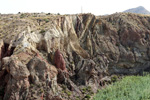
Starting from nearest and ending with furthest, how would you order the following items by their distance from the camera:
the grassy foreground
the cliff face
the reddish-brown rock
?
the cliff face
the grassy foreground
the reddish-brown rock

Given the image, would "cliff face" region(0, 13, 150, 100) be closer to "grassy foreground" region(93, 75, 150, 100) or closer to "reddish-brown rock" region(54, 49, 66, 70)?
"reddish-brown rock" region(54, 49, 66, 70)

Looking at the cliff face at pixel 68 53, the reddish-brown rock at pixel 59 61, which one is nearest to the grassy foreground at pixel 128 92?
the cliff face at pixel 68 53

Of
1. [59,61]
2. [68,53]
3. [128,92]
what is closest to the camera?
[128,92]

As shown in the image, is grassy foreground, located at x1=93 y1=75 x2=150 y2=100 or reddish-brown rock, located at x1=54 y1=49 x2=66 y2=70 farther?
reddish-brown rock, located at x1=54 y1=49 x2=66 y2=70

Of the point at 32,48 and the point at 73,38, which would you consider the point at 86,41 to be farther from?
the point at 32,48

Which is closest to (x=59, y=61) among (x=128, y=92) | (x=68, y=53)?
(x=68, y=53)

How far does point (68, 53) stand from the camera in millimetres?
46250

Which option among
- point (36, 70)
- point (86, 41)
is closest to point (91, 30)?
point (86, 41)

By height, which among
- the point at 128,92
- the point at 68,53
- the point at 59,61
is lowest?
the point at 128,92

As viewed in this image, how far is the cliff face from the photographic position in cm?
3169

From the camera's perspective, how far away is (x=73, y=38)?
50.0 m

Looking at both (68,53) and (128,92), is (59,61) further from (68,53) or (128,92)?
(128,92)

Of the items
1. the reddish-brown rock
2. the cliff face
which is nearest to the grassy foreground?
the cliff face

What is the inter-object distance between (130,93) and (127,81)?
8562 millimetres
